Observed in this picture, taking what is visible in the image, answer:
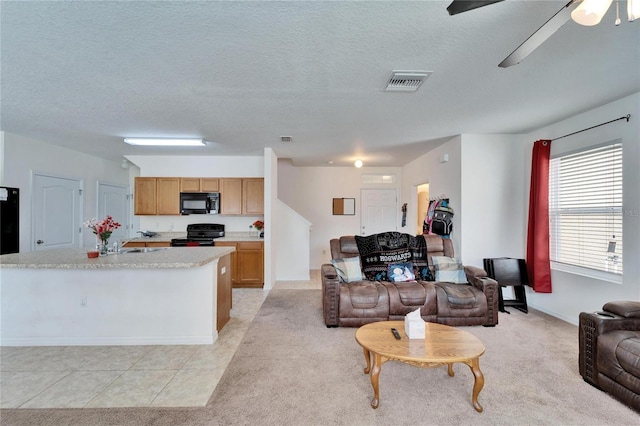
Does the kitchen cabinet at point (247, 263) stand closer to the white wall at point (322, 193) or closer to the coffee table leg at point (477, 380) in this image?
the white wall at point (322, 193)

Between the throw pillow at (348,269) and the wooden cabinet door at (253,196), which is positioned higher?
the wooden cabinet door at (253,196)

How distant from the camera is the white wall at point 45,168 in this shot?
12.7 feet

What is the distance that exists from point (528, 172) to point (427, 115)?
6.37ft

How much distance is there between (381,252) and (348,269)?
0.52 metres

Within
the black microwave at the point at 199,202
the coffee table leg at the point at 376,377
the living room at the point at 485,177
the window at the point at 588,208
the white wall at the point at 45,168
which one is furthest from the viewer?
the black microwave at the point at 199,202

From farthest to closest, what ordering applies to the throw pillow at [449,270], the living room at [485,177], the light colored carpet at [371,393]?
the throw pillow at [449,270] < the living room at [485,177] < the light colored carpet at [371,393]

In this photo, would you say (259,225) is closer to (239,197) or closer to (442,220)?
(239,197)

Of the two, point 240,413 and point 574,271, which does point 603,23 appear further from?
point 240,413

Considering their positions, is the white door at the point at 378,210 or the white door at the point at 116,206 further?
the white door at the point at 378,210

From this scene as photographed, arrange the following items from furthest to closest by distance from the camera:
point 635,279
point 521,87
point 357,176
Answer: point 357,176
point 635,279
point 521,87

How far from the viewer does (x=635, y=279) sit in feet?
8.71

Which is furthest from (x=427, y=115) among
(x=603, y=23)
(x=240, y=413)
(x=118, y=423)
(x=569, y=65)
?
(x=118, y=423)

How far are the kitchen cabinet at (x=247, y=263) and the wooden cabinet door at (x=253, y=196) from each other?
647 mm

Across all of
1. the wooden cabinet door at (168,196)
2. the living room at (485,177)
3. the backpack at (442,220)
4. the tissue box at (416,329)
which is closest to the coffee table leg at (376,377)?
the tissue box at (416,329)
